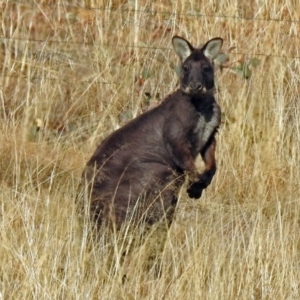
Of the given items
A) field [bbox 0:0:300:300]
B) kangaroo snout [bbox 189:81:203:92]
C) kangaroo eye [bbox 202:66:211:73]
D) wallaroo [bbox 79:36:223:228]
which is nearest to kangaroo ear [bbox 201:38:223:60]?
wallaroo [bbox 79:36:223:228]

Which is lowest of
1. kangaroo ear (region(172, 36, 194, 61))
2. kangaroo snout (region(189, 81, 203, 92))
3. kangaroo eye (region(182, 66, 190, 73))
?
kangaroo snout (region(189, 81, 203, 92))

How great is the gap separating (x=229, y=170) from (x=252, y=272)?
2.39 metres

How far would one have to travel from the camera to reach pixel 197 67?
6.43 meters

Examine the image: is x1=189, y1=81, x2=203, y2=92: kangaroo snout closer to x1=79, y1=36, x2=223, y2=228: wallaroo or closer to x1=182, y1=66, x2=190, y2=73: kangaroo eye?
x1=79, y1=36, x2=223, y2=228: wallaroo

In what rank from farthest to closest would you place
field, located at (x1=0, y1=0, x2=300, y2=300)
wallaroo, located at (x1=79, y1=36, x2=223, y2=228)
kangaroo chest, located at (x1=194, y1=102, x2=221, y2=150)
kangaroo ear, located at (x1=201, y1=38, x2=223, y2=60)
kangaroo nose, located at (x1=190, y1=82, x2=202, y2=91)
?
kangaroo ear, located at (x1=201, y1=38, x2=223, y2=60) → kangaroo chest, located at (x1=194, y1=102, x2=221, y2=150) → kangaroo nose, located at (x1=190, y1=82, x2=202, y2=91) → wallaroo, located at (x1=79, y1=36, x2=223, y2=228) → field, located at (x1=0, y1=0, x2=300, y2=300)

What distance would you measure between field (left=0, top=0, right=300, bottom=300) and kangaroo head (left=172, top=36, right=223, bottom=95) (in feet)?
2.44

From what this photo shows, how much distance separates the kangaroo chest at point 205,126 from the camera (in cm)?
641

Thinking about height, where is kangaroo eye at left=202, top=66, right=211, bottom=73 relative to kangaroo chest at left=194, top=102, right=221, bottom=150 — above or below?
above

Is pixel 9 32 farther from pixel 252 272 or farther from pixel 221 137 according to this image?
pixel 252 272

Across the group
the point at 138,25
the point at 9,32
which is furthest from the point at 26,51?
the point at 138,25

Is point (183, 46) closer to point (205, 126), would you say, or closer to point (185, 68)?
point (185, 68)

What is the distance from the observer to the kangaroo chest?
6.41 m

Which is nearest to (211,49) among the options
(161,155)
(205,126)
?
(205,126)

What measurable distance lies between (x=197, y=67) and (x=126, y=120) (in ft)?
5.99
